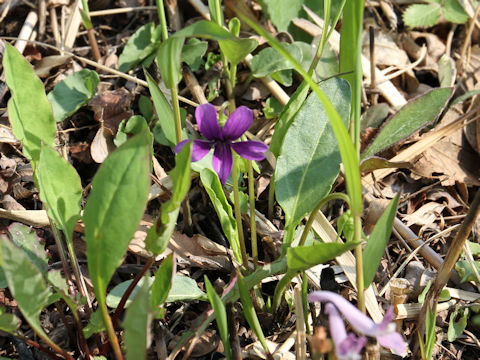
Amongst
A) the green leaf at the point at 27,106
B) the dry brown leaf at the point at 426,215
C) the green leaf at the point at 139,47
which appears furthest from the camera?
the green leaf at the point at 139,47

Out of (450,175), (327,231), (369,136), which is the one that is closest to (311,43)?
(369,136)

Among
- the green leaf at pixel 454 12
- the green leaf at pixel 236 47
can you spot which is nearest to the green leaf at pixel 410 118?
the green leaf at pixel 236 47

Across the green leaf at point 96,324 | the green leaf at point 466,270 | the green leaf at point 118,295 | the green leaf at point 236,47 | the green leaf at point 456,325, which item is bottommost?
the green leaf at point 456,325

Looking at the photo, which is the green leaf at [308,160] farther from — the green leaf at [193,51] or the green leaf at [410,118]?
the green leaf at [193,51]

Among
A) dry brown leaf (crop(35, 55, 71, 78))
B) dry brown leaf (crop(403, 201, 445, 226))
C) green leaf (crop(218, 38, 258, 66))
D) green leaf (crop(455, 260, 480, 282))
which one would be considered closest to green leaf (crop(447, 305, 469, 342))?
green leaf (crop(455, 260, 480, 282))

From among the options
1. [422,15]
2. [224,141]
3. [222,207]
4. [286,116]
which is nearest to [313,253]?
[224,141]
